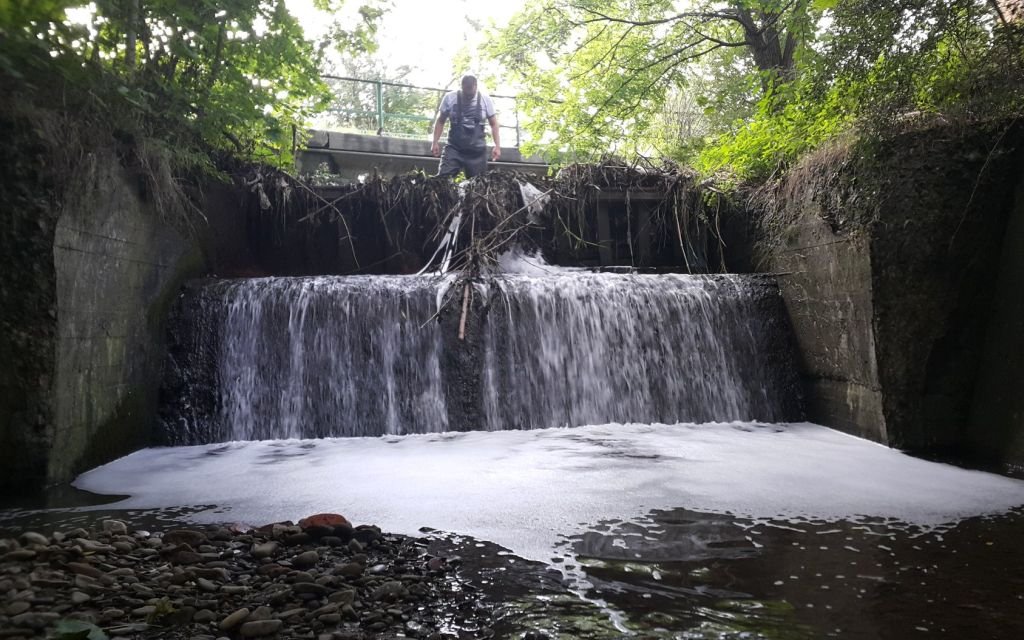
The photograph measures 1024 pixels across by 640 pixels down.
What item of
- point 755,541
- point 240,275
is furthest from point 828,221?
point 240,275

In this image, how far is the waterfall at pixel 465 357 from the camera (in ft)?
19.0

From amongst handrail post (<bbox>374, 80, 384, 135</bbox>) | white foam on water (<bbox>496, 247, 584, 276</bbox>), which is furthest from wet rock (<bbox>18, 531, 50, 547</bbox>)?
handrail post (<bbox>374, 80, 384, 135</bbox>)

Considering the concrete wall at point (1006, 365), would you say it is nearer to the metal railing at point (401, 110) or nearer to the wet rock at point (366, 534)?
the wet rock at point (366, 534)

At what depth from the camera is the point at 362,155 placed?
13.2m

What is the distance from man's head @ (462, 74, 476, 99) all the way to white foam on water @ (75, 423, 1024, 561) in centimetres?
556

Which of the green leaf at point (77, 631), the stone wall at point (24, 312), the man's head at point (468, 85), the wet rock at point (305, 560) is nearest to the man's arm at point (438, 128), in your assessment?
the man's head at point (468, 85)

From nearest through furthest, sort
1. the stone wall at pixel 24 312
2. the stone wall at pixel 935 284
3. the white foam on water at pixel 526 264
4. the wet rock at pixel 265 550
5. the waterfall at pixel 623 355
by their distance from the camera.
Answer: the wet rock at pixel 265 550 < the stone wall at pixel 24 312 < the stone wall at pixel 935 284 < the waterfall at pixel 623 355 < the white foam on water at pixel 526 264

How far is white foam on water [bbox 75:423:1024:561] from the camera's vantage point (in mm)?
3416

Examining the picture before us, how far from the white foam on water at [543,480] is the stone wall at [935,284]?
49 centimetres

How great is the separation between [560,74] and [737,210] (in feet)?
13.1

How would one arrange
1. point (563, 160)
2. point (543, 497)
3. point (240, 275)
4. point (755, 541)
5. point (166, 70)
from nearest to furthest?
point (755, 541)
point (543, 497)
point (166, 70)
point (240, 275)
point (563, 160)

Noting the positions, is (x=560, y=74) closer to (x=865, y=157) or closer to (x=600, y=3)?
(x=600, y=3)

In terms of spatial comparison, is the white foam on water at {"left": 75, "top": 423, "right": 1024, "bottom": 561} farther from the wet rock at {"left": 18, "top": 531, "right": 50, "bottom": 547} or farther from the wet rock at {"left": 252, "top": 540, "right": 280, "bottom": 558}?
the wet rock at {"left": 18, "top": 531, "right": 50, "bottom": 547}

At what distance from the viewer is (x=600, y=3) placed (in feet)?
32.8
